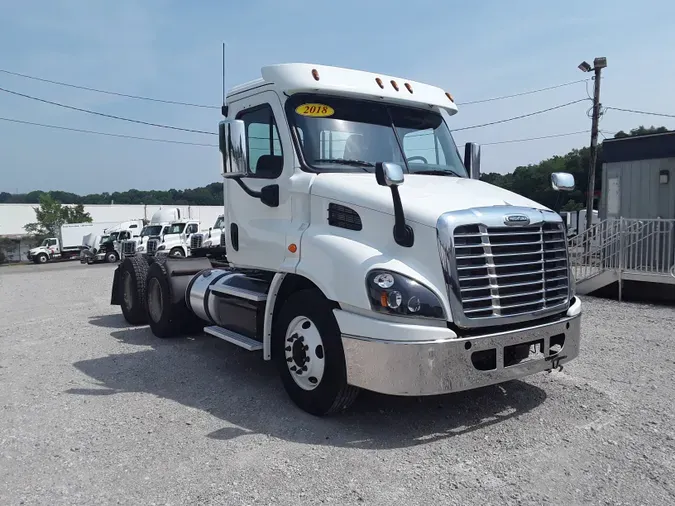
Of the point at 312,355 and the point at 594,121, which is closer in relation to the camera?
the point at 312,355

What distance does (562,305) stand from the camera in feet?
15.9

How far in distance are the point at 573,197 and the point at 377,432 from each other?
51.8m

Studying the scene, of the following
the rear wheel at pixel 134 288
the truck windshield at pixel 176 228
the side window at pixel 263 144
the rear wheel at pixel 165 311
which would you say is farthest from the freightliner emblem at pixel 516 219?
the truck windshield at pixel 176 228

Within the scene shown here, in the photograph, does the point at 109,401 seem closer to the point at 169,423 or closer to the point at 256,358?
the point at 169,423

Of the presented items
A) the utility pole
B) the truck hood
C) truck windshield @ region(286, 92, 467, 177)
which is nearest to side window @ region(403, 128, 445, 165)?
truck windshield @ region(286, 92, 467, 177)

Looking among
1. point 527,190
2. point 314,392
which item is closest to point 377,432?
point 314,392

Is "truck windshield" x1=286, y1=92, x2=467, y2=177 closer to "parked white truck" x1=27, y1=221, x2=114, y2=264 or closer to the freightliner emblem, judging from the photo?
the freightliner emblem

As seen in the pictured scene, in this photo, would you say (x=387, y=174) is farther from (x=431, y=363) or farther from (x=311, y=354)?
(x=311, y=354)

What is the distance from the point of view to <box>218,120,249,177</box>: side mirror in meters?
5.04

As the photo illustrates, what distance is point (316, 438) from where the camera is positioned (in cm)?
439

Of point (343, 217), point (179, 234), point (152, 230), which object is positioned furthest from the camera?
point (152, 230)

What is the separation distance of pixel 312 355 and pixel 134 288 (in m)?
5.33

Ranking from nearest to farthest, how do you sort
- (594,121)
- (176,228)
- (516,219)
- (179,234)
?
(516,219)
(594,121)
(179,234)
(176,228)

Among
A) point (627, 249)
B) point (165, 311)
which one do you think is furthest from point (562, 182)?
point (627, 249)
